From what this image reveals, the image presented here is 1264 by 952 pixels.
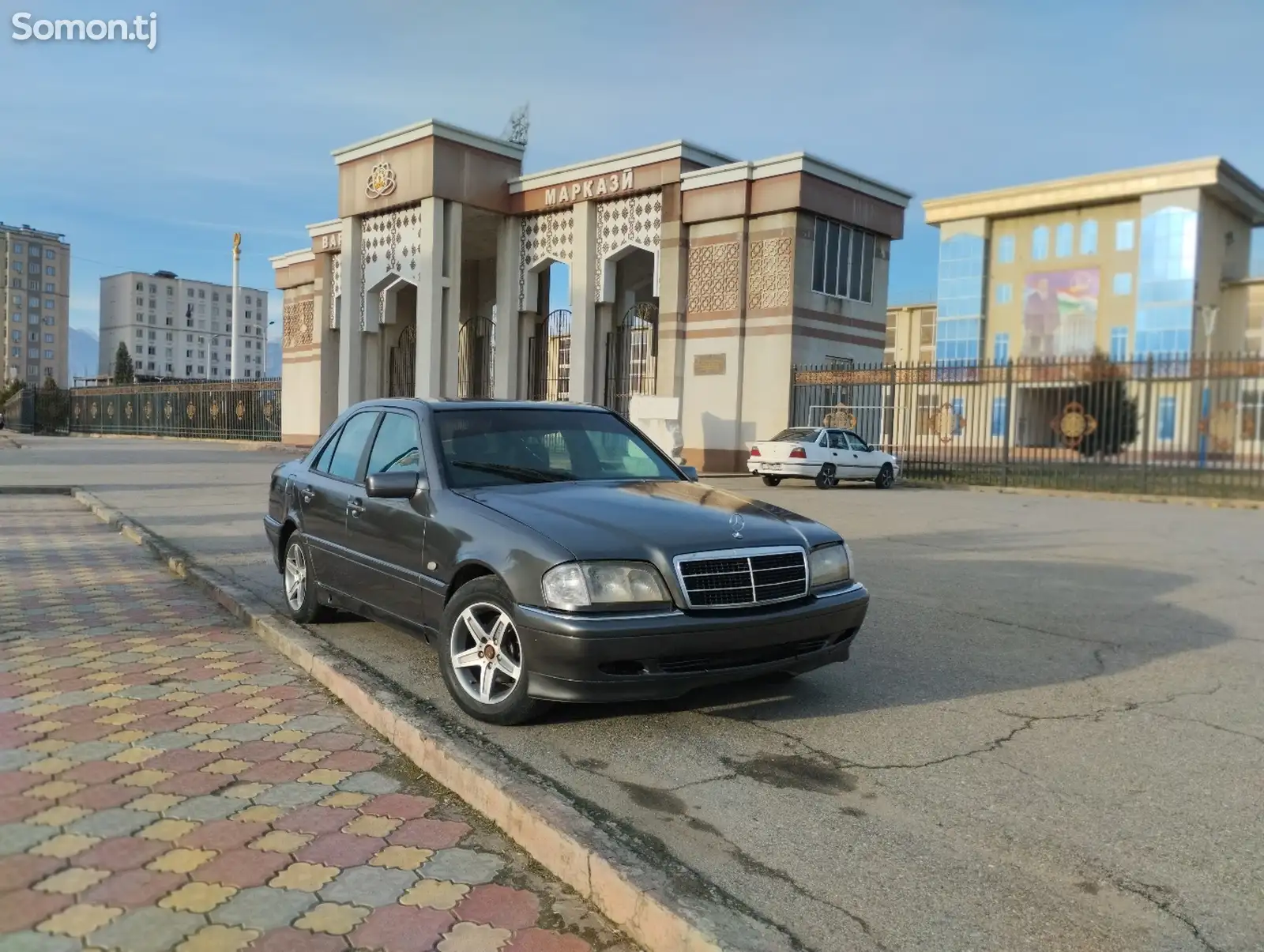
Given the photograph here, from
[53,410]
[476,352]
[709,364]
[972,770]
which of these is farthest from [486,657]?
[53,410]

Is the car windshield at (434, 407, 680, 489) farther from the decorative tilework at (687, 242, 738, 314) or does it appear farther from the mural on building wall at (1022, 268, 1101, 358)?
the mural on building wall at (1022, 268, 1101, 358)

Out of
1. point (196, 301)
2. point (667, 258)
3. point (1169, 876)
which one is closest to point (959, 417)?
point (667, 258)

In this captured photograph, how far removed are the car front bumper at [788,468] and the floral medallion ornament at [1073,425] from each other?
19.3 ft

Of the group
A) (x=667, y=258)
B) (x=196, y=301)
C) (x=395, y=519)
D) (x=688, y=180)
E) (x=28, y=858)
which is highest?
(x=196, y=301)

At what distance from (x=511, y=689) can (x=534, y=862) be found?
1.23m

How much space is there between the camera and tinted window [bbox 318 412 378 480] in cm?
618

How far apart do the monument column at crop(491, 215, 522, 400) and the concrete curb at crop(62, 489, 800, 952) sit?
29.2 metres

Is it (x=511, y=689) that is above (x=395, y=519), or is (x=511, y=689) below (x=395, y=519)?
below

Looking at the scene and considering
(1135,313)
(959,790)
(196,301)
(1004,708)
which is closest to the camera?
(959,790)

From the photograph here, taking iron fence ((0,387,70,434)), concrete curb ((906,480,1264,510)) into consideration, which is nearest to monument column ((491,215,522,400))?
concrete curb ((906,480,1264,510))

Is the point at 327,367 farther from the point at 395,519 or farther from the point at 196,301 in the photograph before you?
the point at 196,301

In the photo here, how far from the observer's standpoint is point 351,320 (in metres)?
37.0

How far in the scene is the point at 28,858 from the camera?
319 centimetres

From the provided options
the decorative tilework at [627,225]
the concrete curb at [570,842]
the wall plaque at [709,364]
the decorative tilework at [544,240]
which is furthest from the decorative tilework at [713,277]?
the concrete curb at [570,842]
